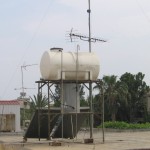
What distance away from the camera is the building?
4041cm

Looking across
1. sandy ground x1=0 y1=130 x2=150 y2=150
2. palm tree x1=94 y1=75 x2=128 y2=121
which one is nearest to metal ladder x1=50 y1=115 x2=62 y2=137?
sandy ground x1=0 y1=130 x2=150 y2=150

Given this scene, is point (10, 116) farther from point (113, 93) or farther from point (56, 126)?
point (113, 93)

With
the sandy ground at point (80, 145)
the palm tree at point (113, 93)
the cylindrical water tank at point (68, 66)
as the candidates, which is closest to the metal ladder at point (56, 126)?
the sandy ground at point (80, 145)

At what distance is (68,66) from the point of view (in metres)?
21.2

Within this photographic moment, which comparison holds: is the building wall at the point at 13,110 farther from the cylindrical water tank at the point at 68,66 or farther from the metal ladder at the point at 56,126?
the cylindrical water tank at the point at 68,66

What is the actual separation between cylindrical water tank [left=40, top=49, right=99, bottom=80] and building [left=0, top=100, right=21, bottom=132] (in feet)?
62.9

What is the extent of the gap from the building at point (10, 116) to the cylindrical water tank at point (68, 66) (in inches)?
755

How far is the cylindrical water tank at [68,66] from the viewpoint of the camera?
21.1m

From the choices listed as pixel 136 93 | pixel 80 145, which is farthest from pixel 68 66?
pixel 136 93

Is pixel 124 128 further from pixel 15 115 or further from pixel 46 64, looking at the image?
pixel 46 64

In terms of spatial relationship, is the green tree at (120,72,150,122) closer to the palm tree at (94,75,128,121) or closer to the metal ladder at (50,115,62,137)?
the palm tree at (94,75,128,121)

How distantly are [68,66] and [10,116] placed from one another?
2065cm

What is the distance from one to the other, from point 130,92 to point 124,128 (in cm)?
2813

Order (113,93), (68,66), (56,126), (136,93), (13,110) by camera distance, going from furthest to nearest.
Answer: (136,93), (113,93), (13,110), (56,126), (68,66)
